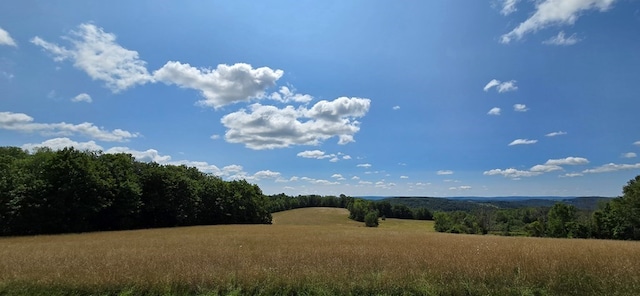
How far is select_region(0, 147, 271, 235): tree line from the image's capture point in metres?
33.7

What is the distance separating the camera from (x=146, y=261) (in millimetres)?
11398

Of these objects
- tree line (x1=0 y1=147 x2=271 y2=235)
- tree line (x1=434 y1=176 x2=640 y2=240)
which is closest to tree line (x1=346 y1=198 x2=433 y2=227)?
tree line (x1=434 y1=176 x2=640 y2=240)

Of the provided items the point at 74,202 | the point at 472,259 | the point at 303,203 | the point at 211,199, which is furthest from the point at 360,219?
the point at 472,259

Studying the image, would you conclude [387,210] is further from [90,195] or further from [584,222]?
[90,195]

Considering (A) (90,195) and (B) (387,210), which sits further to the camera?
(B) (387,210)

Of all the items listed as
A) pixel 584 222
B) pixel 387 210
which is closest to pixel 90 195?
pixel 584 222

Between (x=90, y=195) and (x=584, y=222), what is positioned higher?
(x=90, y=195)

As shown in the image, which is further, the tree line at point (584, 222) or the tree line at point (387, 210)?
the tree line at point (387, 210)

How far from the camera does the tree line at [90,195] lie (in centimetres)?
3372

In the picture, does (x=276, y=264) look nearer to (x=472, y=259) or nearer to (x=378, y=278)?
(x=378, y=278)

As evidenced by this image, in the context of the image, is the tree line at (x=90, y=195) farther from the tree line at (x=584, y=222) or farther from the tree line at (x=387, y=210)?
the tree line at (x=387, y=210)

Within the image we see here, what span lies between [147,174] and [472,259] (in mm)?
48036

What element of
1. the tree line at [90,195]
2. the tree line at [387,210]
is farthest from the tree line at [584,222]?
the tree line at [90,195]

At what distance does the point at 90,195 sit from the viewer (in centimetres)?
3731
